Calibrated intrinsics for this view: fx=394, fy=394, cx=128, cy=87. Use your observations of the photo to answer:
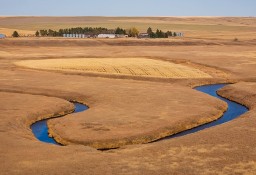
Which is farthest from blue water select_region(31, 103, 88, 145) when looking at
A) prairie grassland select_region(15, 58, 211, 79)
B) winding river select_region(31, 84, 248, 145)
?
prairie grassland select_region(15, 58, 211, 79)

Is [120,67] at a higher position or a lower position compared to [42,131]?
higher

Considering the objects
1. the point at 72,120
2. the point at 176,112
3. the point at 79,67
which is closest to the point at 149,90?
the point at 176,112

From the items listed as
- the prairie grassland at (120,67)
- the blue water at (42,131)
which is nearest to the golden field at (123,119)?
the prairie grassland at (120,67)

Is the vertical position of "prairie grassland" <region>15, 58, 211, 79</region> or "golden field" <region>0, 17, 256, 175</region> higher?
"prairie grassland" <region>15, 58, 211, 79</region>

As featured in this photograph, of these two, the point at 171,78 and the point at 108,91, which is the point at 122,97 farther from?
the point at 171,78

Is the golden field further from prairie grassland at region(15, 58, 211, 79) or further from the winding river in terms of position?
the winding river

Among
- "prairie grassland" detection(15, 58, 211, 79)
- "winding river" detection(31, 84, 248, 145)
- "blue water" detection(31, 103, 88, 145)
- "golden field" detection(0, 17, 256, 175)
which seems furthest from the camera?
"prairie grassland" detection(15, 58, 211, 79)

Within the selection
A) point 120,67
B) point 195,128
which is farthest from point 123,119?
point 120,67

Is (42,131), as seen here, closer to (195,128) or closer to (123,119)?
(123,119)

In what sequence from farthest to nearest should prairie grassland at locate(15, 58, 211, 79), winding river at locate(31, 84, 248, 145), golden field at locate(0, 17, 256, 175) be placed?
1. prairie grassland at locate(15, 58, 211, 79)
2. winding river at locate(31, 84, 248, 145)
3. golden field at locate(0, 17, 256, 175)
